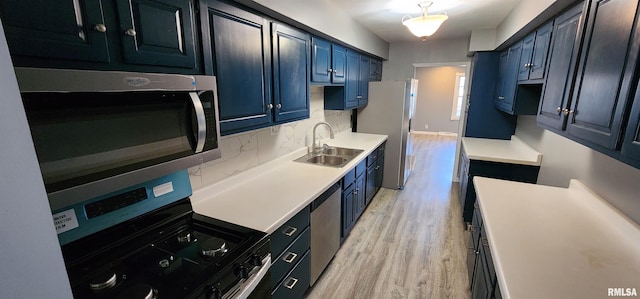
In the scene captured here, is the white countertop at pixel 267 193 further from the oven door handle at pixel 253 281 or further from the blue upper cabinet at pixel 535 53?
the blue upper cabinet at pixel 535 53

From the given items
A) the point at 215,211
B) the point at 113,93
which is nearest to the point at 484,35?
the point at 215,211

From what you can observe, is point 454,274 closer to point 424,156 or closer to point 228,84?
point 228,84

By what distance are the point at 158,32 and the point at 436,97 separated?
28.8 feet

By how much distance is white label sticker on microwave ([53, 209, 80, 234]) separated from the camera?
3.08ft

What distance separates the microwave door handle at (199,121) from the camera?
3.60ft

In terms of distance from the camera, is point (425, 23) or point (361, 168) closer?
point (425, 23)

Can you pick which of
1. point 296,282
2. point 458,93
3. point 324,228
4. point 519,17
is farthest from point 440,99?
point 296,282

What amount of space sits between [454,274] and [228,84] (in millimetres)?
2338

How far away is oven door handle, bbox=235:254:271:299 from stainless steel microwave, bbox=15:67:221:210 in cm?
55

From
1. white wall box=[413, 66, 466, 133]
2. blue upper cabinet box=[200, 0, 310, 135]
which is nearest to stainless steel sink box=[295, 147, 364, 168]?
blue upper cabinet box=[200, 0, 310, 135]

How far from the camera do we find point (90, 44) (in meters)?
0.87

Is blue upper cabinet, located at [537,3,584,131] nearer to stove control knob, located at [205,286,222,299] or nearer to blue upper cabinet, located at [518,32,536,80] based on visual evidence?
blue upper cabinet, located at [518,32,536,80]

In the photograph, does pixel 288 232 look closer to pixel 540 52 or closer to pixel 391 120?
pixel 540 52

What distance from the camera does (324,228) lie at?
2129 millimetres
